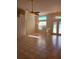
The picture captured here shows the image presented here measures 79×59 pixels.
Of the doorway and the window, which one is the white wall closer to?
the window

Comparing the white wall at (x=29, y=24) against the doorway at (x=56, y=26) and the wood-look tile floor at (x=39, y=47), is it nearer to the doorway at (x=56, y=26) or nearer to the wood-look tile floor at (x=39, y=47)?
the wood-look tile floor at (x=39, y=47)

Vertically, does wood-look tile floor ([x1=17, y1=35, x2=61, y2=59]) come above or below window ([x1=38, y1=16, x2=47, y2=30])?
below

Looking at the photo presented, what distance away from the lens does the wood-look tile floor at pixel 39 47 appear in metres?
1.27

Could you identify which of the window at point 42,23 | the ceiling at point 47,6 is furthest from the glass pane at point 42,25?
the ceiling at point 47,6

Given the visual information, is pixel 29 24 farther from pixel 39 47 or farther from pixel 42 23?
pixel 39 47

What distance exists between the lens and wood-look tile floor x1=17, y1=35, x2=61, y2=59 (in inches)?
49.9

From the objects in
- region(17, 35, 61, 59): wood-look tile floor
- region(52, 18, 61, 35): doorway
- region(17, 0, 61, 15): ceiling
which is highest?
region(17, 0, 61, 15): ceiling

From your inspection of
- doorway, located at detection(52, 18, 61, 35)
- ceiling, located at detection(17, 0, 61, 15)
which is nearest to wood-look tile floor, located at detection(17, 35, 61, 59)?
doorway, located at detection(52, 18, 61, 35)

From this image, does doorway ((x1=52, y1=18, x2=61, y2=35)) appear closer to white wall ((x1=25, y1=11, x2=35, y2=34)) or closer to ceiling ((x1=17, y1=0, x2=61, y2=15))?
ceiling ((x1=17, y1=0, x2=61, y2=15))
